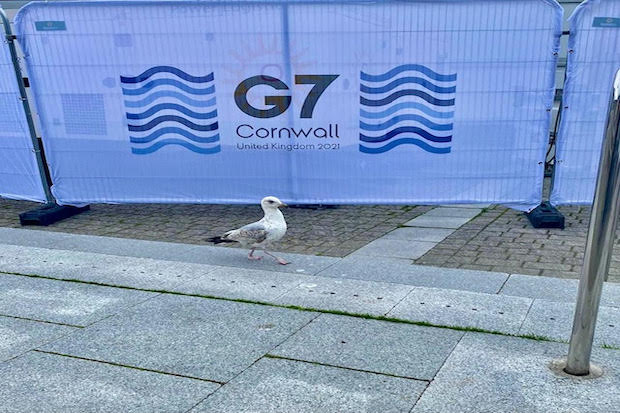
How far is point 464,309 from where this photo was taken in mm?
4418

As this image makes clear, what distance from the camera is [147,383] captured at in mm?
3355

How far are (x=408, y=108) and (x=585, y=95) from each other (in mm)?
2024

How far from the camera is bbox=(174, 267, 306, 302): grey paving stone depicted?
482 centimetres

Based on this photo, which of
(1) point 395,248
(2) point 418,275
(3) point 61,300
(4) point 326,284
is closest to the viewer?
(3) point 61,300

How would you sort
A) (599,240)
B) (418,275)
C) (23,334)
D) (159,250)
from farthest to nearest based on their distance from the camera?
(159,250) → (418,275) → (23,334) → (599,240)

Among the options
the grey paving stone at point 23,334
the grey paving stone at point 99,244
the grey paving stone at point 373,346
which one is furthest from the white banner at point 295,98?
the grey paving stone at point 23,334

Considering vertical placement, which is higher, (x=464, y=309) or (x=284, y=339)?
(x=284, y=339)

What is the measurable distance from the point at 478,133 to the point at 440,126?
0.47m

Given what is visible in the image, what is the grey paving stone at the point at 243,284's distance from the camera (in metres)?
4.82

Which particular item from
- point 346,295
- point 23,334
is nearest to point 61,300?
point 23,334

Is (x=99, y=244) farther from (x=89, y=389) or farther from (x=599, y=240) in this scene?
(x=599, y=240)

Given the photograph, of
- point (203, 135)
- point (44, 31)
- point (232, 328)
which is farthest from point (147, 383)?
point (44, 31)

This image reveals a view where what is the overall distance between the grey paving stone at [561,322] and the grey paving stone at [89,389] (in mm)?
2305

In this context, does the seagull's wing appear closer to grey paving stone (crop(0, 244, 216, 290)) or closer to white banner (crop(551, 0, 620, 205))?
grey paving stone (crop(0, 244, 216, 290))
